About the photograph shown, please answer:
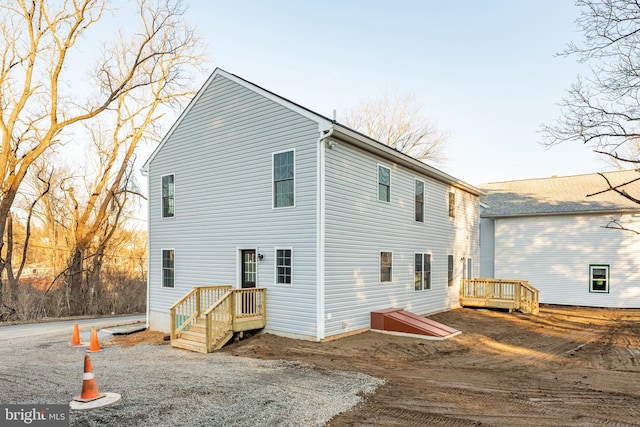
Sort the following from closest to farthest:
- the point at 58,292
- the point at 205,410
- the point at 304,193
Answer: the point at 205,410
the point at 304,193
the point at 58,292

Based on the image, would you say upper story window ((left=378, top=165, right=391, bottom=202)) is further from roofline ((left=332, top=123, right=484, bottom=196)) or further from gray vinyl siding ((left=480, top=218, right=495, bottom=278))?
gray vinyl siding ((left=480, top=218, right=495, bottom=278))

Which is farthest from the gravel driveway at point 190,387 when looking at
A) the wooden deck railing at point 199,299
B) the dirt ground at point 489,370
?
the wooden deck railing at point 199,299

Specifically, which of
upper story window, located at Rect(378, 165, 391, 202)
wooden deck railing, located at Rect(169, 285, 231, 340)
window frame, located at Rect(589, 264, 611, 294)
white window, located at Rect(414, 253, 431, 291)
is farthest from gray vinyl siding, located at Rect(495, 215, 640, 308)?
wooden deck railing, located at Rect(169, 285, 231, 340)

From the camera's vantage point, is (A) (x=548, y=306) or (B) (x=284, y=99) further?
(A) (x=548, y=306)

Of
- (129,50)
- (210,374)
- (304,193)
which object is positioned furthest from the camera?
(129,50)

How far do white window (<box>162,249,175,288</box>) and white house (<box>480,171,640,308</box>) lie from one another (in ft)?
54.9

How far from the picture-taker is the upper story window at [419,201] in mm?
15232

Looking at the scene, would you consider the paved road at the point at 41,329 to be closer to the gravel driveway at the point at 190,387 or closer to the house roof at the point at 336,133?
the gravel driveway at the point at 190,387

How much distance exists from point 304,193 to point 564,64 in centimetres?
931

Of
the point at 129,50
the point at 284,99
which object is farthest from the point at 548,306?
the point at 129,50

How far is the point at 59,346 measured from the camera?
11.3m

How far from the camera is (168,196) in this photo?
14656 millimetres

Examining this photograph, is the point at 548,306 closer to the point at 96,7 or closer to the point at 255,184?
the point at 255,184

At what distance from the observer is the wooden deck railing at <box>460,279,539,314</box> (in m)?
17.1
